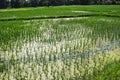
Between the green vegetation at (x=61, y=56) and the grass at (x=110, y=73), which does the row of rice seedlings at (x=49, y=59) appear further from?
the grass at (x=110, y=73)

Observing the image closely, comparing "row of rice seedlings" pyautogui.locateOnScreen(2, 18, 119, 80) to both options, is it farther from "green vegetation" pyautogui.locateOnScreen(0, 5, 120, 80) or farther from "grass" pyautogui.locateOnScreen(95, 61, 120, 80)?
"grass" pyautogui.locateOnScreen(95, 61, 120, 80)

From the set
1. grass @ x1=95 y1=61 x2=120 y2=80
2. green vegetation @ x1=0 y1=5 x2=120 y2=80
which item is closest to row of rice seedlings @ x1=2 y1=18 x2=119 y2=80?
green vegetation @ x1=0 y1=5 x2=120 y2=80

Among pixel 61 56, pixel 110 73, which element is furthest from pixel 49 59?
pixel 110 73

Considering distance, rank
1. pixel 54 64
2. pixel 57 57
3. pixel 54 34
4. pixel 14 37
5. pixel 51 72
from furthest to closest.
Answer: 1. pixel 54 34
2. pixel 14 37
3. pixel 57 57
4. pixel 54 64
5. pixel 51 72

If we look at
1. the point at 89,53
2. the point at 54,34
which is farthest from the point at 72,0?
the point at 89,53

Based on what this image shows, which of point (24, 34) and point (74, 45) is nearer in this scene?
point (74, 45)

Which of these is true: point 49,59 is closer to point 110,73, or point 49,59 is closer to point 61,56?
point 61,56

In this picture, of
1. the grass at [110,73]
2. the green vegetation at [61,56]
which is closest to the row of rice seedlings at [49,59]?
the green vegetation at [61,56]

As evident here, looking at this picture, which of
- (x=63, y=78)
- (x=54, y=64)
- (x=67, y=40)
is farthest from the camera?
(x=67, y=40)

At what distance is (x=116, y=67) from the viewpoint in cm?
887

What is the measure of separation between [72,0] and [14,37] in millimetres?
55403

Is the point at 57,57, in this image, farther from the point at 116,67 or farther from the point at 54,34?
the point at 54,34

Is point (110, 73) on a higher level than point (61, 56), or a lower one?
higher

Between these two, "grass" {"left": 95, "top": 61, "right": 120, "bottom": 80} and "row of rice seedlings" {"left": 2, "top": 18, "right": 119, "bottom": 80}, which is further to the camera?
"row of rice seedlings" {"left": 2, "top": 18, "right": 119, "bottom": 80}
